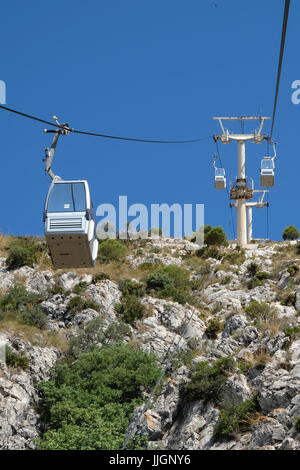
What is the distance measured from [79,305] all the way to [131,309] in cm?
263

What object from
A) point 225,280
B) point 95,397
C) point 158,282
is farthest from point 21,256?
point 95,397

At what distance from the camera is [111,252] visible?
4441 centimetres

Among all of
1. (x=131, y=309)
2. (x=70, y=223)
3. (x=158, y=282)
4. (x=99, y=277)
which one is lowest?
(x=131, y=309)

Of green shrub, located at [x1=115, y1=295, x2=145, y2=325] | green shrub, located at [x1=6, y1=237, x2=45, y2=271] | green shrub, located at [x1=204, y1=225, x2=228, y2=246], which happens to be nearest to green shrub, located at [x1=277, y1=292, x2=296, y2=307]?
green shrub, located at [x1=115, y1=295, x2=145, y2=325]

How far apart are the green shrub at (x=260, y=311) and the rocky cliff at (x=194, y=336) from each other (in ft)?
0.17

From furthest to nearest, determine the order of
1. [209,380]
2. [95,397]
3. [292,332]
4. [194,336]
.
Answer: [194,336] < [292,332] < [95,397] < [209,380]

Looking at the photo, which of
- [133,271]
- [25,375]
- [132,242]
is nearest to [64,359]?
[25,375]

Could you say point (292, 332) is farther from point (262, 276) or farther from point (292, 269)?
point (262, 276)

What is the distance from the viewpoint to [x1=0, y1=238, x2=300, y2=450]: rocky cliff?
27.1 meters

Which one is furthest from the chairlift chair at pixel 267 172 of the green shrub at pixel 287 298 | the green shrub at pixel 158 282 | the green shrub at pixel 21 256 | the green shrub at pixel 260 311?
the green shrub at pixel 21 256

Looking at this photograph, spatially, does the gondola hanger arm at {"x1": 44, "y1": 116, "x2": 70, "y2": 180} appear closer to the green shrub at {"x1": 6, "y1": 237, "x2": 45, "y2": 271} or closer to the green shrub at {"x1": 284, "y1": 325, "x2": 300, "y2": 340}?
the green shrub at {"x1": 284, "y1": 325, "x2": 300, "y2": 340}

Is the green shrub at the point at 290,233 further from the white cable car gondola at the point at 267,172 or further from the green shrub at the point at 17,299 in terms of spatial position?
the green shrub at the point at 17,299

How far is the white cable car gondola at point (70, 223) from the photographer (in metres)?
17.5
